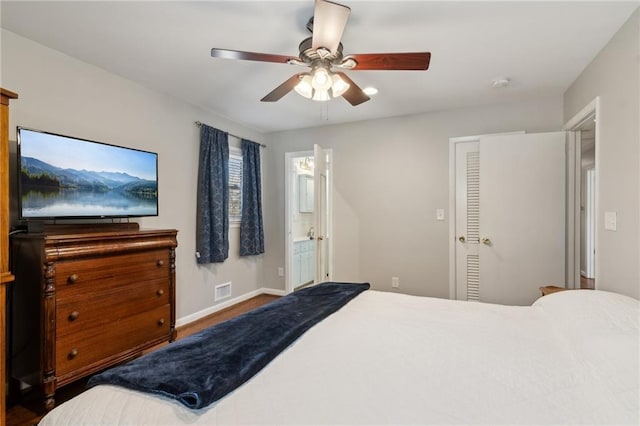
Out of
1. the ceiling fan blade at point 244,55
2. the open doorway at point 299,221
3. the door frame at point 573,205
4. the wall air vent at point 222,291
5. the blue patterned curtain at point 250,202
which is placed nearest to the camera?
the ceiling fan blade at point 244,55

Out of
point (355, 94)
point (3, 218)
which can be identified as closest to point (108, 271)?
point (3, 218)

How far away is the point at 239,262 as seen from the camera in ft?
14.4

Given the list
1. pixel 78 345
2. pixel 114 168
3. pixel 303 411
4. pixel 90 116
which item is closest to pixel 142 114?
pixel 90 116

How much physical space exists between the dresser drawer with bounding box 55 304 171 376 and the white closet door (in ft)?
10.4

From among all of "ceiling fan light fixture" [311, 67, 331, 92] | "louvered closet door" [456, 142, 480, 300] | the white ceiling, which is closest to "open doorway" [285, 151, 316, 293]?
the white ceiling

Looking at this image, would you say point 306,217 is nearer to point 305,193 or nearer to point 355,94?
point 305,193

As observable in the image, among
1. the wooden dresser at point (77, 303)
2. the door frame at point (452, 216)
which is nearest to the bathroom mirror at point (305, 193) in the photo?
the door frame at point (452, 216)

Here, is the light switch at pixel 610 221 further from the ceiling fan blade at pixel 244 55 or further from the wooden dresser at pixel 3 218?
the wooden dresser at pixel 3 218

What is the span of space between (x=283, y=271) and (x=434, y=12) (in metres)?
3.72

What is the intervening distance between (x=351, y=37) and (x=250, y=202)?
8.94 ft

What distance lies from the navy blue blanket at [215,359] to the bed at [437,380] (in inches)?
1.3

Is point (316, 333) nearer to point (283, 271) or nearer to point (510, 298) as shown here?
point (510, 298)

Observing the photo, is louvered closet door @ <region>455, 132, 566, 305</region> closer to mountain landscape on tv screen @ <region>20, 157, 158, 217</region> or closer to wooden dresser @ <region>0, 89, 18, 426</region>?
Result: mountain landscape on tv screen @ <region>20, 157, 158, 217</region>

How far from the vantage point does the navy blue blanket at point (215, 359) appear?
3.36 ft
